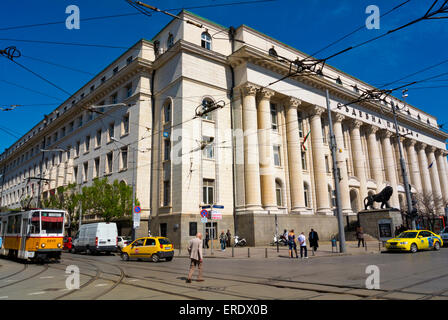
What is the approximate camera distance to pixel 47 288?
9.35 meters

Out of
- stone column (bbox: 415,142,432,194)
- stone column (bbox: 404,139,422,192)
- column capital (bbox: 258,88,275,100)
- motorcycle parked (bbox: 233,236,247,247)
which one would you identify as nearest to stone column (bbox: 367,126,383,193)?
stone column (bbox: 404,139,422,192)

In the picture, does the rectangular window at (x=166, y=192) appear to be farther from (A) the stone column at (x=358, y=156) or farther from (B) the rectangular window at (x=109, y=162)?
(A) the stone column at (x=358, y=156)

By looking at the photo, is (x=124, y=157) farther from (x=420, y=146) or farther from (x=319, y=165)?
(x=420, y=146)

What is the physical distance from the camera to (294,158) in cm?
3509

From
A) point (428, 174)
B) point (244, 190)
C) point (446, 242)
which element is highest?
point (428, 174)

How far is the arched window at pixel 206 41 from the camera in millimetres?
34000

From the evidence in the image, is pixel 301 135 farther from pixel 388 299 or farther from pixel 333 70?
pixel 388 299

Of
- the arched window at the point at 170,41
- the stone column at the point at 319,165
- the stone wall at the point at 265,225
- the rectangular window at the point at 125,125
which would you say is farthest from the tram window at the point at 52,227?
the stone column at the point at 319,165

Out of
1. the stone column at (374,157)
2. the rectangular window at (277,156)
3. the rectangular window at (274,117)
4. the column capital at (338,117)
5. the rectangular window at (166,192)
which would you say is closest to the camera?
the rectangular window at (166,192)

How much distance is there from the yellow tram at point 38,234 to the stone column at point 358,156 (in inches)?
1459

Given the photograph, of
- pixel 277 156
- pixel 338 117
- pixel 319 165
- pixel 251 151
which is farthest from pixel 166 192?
pixel 338 117

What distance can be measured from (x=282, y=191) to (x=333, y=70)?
67.0ft

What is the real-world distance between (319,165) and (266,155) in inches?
350
